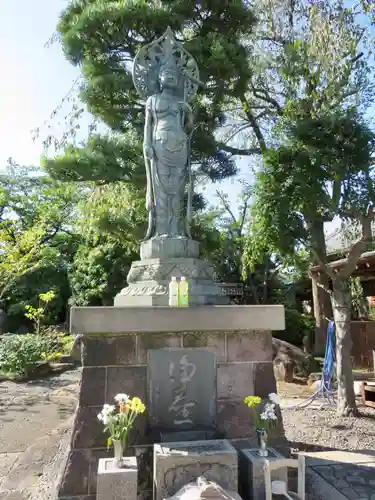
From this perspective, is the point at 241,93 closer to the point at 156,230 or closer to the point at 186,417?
the point at 156,230

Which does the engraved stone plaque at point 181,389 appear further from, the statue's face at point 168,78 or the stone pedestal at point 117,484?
the statue's face at point 168,78

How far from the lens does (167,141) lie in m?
5.07

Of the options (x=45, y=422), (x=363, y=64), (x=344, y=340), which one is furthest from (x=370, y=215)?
(x=45, y=422)

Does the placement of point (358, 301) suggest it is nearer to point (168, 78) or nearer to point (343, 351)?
point (343, 351)

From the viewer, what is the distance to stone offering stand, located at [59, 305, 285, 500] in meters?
3.55

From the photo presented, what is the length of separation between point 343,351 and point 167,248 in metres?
4.22

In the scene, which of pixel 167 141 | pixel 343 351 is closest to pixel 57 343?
pixel 343 351

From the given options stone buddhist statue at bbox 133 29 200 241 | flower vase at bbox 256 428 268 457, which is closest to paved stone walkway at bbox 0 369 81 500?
flower vase at bbox 256 428 268 457

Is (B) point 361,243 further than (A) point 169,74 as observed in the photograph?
Yes

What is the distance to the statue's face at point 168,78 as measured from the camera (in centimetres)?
529

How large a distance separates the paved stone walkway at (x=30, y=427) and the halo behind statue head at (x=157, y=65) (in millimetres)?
5262

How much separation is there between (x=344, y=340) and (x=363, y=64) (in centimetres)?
521

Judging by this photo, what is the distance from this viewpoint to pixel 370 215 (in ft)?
20.9

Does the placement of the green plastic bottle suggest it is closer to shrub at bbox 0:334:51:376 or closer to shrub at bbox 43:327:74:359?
shrub at bbox 0:334:51:376
